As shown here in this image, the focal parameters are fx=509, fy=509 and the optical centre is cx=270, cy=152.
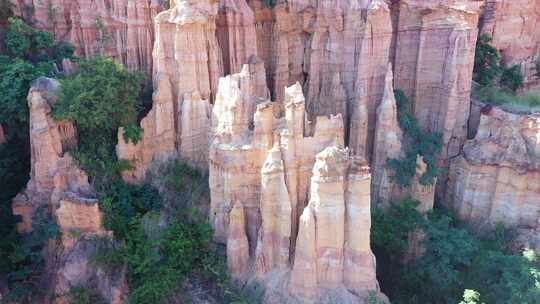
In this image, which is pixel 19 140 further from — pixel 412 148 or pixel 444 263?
pixel 444 263

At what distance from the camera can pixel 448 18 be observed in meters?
19.0

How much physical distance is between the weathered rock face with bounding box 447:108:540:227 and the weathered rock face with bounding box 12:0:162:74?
1237 cm

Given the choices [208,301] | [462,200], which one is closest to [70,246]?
[208,301]

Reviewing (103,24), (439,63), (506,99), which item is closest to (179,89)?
(103,24)

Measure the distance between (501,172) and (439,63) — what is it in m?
4.73

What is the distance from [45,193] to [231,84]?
7197mm

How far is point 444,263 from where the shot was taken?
16.5 metres

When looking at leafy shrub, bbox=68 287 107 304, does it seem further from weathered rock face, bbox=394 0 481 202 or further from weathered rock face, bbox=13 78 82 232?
weathered rock face, bbox=394 0 481 202

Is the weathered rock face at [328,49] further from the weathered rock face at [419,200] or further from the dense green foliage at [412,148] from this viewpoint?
the weathered rock face at [419,200]

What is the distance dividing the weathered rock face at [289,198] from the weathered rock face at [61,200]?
12.9 ft

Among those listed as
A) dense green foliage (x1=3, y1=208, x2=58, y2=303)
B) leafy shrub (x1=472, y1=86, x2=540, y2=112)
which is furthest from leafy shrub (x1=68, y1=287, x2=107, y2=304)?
leafy shrub (x1=472, y1=86, x2=540, y2=112)

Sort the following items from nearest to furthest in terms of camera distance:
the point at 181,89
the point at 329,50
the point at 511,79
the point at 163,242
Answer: the point at 163,242
the point at 181,89
the point at 329,50
the point at 511,79

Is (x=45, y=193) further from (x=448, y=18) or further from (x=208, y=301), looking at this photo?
(x=448, y=18)

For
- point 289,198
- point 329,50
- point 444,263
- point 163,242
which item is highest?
point 329,50
